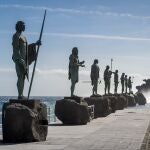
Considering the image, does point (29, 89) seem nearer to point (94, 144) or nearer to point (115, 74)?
point (94, 144)

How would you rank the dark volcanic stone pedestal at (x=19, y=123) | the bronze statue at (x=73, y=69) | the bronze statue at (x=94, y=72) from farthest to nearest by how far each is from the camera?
the bronze statue at (x=94, y=72) < the bronze statue at (x=73, y=69) < the dark volcanic stone pedestal at (x=19, y=123)

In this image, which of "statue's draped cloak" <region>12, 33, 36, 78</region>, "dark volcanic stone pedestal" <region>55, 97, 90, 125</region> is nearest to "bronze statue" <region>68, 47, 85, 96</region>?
"dark volcanic stone pedestal" <region>55, 97, 90, 125</region>

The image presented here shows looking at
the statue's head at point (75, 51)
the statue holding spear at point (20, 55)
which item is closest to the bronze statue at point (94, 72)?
the statue's head at point (75, 51)

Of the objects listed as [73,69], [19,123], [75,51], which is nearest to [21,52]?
[19,123]

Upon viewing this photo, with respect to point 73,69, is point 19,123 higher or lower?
lower

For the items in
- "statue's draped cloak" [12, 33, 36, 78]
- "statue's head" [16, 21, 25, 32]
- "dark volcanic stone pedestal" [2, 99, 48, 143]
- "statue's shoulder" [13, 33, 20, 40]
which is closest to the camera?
"dark volcanic stone pedestal" [2, 99, 48, 143]

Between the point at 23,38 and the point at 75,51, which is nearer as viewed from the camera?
the point at 23,38

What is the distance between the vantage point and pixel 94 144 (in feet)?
46.5

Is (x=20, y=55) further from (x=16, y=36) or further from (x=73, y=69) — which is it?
(x=73, y=69)

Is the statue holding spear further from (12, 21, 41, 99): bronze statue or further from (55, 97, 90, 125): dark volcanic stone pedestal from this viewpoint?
(55, 97, 90, 125): dark volcanic stone pedestal

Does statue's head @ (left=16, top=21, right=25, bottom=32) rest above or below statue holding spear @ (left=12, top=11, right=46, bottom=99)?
above

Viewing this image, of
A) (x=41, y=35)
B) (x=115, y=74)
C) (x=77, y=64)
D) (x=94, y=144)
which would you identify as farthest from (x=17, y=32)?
(x=115, y=74)

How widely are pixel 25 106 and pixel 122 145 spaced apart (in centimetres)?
294

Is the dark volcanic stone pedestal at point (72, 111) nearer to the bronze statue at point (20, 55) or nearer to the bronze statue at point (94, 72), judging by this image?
the bronze statue at point (94, 72)
